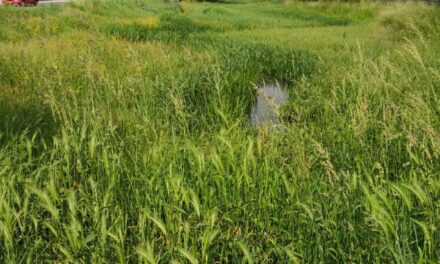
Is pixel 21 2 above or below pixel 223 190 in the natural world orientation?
above

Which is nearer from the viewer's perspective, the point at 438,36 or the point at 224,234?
the point at 224,234

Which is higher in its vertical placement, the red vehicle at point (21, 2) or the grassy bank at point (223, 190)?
the red vehicle at point (21, 2)

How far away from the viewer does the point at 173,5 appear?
2577 centimetres

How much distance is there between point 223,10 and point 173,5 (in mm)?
2690

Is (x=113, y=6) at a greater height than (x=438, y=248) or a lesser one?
greater

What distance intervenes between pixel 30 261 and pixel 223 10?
24343mm

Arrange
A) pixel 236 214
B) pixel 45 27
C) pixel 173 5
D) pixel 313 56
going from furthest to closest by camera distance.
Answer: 1. pixel 173 5
2. pixel 45 27
3. pixel 313 56
4. pixel 236 214

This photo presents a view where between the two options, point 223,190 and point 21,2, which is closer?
point 223,190

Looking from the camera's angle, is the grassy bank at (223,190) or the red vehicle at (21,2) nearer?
the grassy bank at (223,190)

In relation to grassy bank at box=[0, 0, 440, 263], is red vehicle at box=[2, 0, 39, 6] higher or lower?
higher

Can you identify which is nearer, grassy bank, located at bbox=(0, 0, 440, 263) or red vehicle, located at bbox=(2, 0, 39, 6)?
grassy bank, located at bbox=(0, 0, 440, 263)

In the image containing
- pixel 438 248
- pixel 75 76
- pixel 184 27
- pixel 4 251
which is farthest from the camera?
pixel 184 27

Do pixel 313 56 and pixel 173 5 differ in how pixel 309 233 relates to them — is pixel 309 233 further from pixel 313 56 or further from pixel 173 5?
pixel 173 5

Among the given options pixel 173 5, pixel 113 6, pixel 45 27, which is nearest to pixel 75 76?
pixel 45 27
